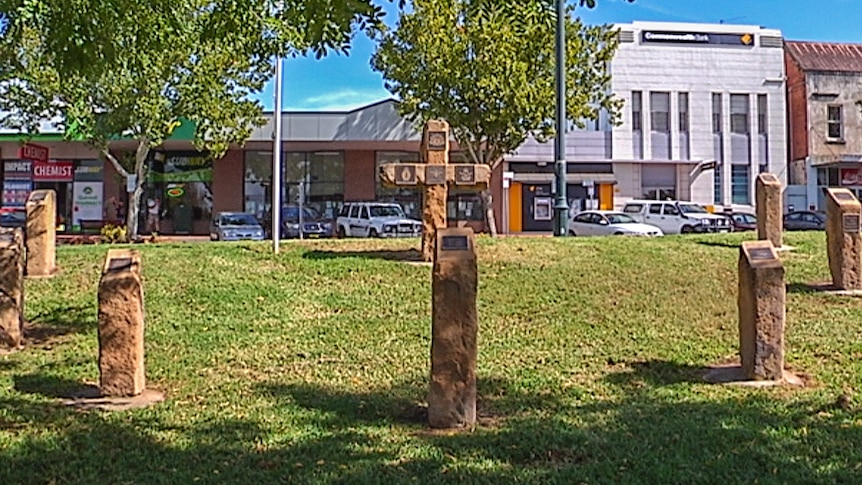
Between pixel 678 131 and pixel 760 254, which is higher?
pixel 678 131

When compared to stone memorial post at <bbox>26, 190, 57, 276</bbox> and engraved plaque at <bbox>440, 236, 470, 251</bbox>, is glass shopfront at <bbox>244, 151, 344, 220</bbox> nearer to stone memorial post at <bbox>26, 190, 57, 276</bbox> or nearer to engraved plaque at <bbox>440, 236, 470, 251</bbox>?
stone memorial post at <bbox>26, 190, 57, 276</bbox>

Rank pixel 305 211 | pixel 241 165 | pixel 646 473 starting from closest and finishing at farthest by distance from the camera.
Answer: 1. pixel 646 473
2. pixel 305 211
3. pixel 241 165

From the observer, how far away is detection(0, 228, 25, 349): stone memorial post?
833 cm

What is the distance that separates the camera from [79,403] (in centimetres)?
663

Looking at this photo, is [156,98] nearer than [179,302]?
No

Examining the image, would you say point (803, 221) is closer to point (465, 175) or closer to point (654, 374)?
point (465, 175)

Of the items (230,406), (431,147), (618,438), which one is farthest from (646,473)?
(431,147)

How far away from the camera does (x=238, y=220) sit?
28281mm

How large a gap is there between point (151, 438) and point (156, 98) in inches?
Answer: 675

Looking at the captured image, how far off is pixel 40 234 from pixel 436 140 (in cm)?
617

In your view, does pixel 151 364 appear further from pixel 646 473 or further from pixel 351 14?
A: pixel 646 473

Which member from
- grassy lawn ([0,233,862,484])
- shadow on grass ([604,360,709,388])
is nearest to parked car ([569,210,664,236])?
grassy lawn ([0,233,862,484])

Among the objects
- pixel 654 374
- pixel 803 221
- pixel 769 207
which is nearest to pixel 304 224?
pixel 803 221

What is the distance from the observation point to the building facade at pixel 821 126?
126 feet
